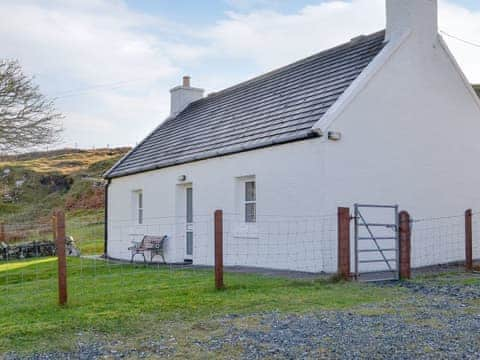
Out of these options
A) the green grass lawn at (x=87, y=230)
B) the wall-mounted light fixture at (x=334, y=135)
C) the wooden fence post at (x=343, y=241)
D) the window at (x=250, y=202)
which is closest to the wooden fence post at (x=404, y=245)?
the wooden fence post at (x=343, y=241)

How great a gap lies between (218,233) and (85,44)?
35.2 feet

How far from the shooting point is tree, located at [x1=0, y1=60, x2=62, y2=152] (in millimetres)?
23078

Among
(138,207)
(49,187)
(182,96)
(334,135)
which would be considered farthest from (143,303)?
(49,187)

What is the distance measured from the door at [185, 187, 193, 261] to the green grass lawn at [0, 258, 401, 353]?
207 inches

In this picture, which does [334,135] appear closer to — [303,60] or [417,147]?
[417,147]

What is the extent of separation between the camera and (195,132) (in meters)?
18.2

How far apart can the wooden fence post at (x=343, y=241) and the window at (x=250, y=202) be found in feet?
14.1

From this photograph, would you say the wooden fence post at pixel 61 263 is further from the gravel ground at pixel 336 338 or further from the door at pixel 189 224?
the door at pixel 189 224

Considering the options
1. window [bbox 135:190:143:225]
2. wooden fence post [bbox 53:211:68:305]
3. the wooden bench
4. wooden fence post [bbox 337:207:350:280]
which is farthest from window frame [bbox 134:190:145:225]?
wooden fence post [bbox 53:211:68:305]

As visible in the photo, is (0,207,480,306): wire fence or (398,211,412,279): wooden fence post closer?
(0,207,480,306): wire fence

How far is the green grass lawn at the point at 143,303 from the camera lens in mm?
6629

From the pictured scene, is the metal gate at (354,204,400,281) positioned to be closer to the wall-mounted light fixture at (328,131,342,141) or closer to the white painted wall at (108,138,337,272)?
the white painted wall at (108,138,337,272)

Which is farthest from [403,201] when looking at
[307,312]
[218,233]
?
[307,312]

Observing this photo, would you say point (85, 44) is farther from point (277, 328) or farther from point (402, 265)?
point (277, 328)
